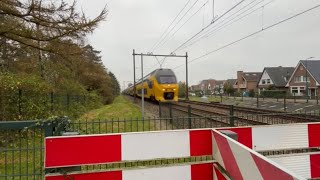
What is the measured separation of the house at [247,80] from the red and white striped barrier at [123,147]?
9238 cm

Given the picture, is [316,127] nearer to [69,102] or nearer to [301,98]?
[69,102]

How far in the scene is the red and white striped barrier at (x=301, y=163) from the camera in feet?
14.2

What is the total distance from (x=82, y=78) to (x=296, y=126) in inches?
1301

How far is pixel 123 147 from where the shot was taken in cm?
381

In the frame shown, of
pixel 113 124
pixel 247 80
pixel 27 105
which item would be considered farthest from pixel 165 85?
pixel 247 80

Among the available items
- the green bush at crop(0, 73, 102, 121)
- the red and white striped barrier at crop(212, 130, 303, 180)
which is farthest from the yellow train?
the red and white striped barrier at crop(212, 130, 303, 180)

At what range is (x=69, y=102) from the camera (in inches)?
750

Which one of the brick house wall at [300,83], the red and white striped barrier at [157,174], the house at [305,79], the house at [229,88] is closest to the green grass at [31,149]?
the red and white striped barrier at [157,174]

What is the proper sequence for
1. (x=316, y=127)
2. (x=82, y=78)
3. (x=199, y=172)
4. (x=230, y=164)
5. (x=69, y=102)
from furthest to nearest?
1. (x=82, y=78)
2. (x=69, y=102)
3. (x=316, y=127)
4. (x=199, y=172)
5. (x=230, y=164)

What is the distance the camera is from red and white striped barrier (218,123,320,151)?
4.39 metres

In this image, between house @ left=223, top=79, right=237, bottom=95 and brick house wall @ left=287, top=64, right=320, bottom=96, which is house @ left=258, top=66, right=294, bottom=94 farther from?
house @ left=223, top=79, right=237, bottom=95

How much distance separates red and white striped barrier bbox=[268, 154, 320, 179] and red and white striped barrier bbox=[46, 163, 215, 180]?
1126 mm

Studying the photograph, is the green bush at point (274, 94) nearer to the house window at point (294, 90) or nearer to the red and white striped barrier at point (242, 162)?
the house window at point (294, 90)

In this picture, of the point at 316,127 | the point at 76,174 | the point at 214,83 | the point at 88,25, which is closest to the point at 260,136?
the point at 316,127
